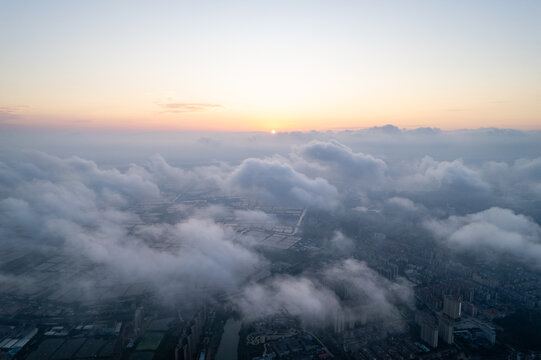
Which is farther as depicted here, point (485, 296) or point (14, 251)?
point (14, 251)

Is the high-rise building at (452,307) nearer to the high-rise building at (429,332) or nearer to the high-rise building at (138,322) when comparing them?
the high-rise building at (429,332)

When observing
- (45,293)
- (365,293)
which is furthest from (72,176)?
(365,293)

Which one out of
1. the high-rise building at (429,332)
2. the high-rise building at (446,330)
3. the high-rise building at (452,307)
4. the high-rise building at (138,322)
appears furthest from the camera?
the high-rise building at (452,307)

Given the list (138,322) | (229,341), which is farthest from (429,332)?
(138,322)

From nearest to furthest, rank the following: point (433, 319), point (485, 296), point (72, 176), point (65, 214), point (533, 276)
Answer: point (433, 319), point (485, 296), point (533, 276), point (65, 214), point (72, 176)

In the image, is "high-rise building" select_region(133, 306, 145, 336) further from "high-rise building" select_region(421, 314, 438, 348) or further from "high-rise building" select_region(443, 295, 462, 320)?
"high-rise building" select_region(443, 295, 462, 320)

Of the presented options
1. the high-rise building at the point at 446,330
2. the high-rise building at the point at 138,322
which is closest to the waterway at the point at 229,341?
the high-rise building at the point at 138,322

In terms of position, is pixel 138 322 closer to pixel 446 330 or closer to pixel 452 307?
pixel 446 330

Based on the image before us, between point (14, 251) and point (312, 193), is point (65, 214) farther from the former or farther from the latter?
point (312, 193)
